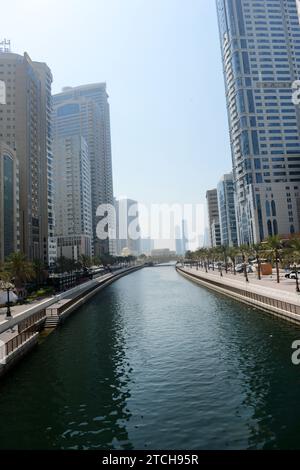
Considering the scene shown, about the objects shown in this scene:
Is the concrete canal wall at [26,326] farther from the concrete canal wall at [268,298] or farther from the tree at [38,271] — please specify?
the concrete canal wall at [268,298]

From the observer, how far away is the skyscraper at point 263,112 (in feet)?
541

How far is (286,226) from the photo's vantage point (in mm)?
162750

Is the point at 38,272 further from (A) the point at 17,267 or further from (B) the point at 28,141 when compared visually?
(B) the point at 28,141

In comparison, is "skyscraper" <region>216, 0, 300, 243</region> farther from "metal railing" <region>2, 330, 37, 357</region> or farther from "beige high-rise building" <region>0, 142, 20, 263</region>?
"metal railing" <region>2, 330, 37, 357</region>

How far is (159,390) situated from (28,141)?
145 meters

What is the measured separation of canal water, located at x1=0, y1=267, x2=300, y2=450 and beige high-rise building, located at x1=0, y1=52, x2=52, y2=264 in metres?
111

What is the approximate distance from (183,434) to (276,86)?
196m

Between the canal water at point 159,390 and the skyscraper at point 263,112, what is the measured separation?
13431 cm

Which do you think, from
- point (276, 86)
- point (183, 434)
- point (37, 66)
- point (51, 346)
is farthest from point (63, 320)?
point (276, 86)

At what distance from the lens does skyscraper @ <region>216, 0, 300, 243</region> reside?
164875 mm

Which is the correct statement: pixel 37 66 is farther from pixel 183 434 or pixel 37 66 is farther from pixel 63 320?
pixel 183 434

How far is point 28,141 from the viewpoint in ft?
484

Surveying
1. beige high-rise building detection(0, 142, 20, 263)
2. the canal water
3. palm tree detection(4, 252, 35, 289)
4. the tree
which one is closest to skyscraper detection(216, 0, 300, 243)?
beige high-rise building detection(0, 142, 20, 263)

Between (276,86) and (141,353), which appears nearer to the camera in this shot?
(141,353)
